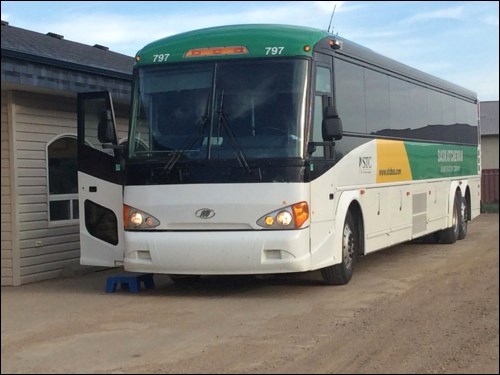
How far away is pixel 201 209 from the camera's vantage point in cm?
952

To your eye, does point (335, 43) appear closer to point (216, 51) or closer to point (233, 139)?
point (216, 51)

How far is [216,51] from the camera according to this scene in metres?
9.91

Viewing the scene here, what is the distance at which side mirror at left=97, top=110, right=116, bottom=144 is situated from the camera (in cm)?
1004

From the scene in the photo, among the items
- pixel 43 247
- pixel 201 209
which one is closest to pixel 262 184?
pixel 201 209

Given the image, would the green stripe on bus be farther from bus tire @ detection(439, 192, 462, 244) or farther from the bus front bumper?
the bus front bumper

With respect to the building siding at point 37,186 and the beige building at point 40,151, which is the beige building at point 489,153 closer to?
the beige building at point 40,151

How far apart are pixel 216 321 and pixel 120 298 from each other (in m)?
2.12

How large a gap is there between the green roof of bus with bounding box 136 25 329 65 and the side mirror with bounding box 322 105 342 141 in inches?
32.0

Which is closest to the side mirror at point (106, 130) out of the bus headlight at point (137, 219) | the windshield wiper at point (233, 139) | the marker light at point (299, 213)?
the bus headlight at point (137, 219)

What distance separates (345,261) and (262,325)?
283cm

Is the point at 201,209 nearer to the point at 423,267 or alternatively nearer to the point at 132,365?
the point at 132,365

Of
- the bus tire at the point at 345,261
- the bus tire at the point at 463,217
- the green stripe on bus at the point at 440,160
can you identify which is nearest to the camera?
the bus tire at the point at 345,261

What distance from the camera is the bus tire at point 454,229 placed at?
54.2 feet

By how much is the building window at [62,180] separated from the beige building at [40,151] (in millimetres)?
16
